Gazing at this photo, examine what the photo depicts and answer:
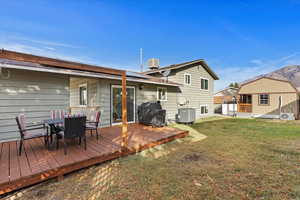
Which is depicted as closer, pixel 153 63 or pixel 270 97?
pixel 153 63

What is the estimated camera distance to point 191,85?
36.2 feet

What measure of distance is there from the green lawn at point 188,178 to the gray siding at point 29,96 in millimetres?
3201

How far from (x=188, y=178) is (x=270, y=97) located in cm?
1558

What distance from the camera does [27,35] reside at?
8703 mm

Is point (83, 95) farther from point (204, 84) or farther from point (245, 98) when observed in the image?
point (245, 98)

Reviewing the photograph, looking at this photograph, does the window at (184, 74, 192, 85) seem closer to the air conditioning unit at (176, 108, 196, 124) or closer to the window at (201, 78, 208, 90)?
the window at (201, 78, 208, 90)

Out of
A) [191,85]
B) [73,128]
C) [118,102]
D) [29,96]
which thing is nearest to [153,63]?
[191,85]

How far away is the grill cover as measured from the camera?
646 cm

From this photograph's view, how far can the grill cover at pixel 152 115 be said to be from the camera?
Answer: 6465 mm

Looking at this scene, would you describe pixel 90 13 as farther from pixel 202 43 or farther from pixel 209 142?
pixel 202 43

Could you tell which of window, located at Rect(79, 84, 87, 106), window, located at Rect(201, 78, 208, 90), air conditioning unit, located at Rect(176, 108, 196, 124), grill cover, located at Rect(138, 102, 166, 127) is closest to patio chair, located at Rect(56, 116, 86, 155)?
grill cover, located at Rect(138, 102, 166, 127)

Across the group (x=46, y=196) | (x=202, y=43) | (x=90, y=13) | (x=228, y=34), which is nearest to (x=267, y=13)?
(x=228, y=34)

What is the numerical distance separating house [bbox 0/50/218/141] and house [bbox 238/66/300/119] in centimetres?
832

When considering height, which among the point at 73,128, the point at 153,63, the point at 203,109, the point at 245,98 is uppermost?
the point at 153,63
